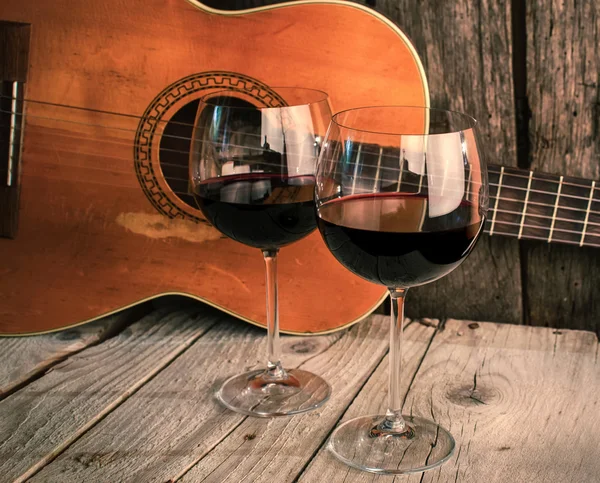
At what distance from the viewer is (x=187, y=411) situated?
3.44 feet

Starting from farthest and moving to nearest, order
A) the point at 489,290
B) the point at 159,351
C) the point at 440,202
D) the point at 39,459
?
the point at 489,290 < the point at 159,351 < the point at 39,459 < the point at 440,202

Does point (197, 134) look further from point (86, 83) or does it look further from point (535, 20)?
point (535, 20)

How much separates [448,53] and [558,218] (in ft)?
1.10

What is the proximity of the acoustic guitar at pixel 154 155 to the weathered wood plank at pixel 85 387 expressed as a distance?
7cm

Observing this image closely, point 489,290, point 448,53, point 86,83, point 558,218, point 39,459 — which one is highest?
point 448,53

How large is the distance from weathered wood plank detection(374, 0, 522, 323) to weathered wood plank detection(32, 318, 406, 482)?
0.89 ft

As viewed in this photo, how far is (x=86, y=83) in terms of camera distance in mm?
1272

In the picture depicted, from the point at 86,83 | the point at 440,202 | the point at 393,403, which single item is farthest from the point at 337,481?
the point at 86,83

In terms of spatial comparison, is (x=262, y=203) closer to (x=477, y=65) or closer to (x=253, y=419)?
(x=253, y=419)

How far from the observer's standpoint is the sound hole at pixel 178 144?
1.27 meters

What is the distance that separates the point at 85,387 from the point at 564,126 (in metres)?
0.88

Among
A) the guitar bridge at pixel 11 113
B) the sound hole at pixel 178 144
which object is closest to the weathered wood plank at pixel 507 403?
the sound hole at pixel 178 144

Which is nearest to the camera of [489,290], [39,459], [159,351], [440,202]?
→ [440,202]

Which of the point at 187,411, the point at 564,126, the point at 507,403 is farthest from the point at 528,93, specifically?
the point at 187,411
